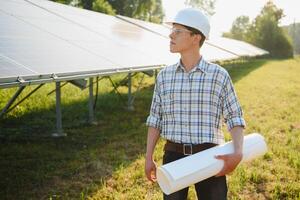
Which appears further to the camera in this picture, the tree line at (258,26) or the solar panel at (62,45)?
the tree line at (258,26)

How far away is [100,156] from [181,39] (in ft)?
11.3

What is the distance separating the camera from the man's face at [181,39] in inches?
104

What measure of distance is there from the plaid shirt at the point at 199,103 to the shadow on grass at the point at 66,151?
7.00 ft

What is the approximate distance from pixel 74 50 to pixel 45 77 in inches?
67.7

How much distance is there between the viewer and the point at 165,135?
2.78 meters

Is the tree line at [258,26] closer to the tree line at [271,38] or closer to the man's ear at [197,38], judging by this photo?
the tree line at [271,38]

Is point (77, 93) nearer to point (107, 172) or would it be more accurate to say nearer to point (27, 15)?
point (27, 15)

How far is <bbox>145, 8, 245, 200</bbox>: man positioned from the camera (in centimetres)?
261

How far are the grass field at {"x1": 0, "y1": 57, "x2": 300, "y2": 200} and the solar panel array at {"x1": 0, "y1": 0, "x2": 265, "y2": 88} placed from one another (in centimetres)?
123

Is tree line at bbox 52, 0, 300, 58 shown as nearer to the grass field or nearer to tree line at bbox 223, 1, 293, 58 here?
tree line at bbox 223, 1, 293, 58

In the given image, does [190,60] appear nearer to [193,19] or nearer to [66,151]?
[193,19]

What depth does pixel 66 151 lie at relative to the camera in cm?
583

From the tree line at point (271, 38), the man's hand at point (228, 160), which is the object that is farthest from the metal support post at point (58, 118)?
the tree line at point (271, 38)

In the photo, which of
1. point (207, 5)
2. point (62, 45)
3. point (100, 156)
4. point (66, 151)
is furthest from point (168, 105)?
point (207, 5)
